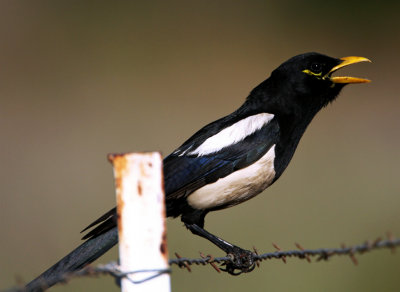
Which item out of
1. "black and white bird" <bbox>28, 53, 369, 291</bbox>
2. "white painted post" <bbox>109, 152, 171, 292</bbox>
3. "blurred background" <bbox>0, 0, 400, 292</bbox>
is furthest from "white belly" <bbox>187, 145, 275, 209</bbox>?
"blurred background" <bbox>0, 0, 400, 292</bbox>

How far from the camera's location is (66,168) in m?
7.09

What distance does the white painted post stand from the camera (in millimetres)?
1983

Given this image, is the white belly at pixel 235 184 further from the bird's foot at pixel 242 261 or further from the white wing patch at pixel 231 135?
the bird's foot at pixel 242 261

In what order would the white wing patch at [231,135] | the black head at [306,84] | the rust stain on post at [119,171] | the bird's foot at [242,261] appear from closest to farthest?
the rust stain on post at [119,171]
the bird's foot at [242,261]
the white wing patch at [231,135]
the black head at [306,84]

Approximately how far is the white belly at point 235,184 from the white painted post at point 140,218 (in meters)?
1.44

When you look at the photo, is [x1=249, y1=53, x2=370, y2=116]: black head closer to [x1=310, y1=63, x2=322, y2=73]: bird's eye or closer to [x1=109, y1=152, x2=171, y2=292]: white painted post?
[x1=310, y1=63, x2=322, y2=73]: bird's eye

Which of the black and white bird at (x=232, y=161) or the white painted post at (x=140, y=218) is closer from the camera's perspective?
the white painted post at (x=140, y=218)

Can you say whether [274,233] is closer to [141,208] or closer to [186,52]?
[186,52]

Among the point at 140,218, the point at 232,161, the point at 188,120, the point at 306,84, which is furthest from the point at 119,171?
the point at 188,120

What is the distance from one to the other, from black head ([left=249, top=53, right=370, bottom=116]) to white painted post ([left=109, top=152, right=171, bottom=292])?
1.81 meters

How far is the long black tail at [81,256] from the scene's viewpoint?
261cm

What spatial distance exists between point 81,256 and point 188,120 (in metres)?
4.75

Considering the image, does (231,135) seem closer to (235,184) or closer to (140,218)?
(235,184)

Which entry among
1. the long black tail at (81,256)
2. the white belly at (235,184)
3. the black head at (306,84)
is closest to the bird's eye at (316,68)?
the black head at (306,84)
